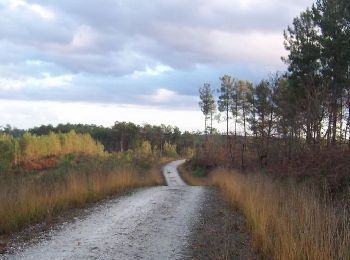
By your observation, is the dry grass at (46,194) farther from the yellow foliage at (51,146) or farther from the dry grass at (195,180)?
the yellow foliage at (51,146)

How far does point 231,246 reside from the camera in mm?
7773

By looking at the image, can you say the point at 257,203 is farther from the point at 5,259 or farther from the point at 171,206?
the point at 5,259

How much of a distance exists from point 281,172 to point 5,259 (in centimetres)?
1152

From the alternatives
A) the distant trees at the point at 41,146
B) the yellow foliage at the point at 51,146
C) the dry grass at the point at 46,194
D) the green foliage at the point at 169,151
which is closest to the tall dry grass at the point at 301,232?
the dry grass at the point at 46,194

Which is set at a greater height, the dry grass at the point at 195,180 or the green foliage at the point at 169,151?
the green foliage at the point at 169,151

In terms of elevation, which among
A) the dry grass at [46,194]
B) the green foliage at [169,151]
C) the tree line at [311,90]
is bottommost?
the green foliage at [169,151]

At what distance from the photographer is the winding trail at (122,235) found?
7551 millimetres

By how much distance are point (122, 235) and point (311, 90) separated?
61.2ft

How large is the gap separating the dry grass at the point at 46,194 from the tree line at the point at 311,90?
8.99 m

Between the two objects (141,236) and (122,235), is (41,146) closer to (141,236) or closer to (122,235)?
(122,235)

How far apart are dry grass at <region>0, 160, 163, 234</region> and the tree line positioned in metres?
8.99

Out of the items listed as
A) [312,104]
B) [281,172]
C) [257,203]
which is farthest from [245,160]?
[257,203]

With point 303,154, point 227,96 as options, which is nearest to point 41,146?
point 227,96

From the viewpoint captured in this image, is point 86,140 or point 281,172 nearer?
point 281,172
